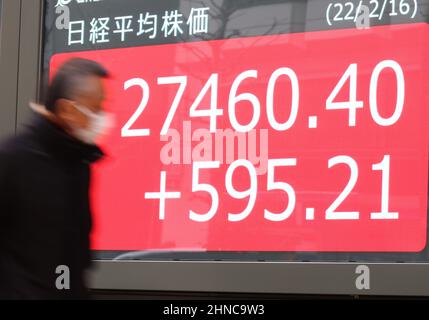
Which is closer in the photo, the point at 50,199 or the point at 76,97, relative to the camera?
the point at 50,199

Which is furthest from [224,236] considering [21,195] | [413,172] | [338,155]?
[21,195]

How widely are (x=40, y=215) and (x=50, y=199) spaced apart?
6 cm

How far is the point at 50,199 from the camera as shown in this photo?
9.83 ft

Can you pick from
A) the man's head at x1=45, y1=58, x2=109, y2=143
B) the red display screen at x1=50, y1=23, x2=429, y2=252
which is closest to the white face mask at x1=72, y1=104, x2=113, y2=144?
the man's head at x1=45, y1=58, x2=109, y2=143

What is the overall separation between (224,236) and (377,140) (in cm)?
83

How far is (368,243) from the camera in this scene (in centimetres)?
397

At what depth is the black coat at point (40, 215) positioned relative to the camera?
298cm

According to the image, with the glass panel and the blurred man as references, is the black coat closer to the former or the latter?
the blurred man

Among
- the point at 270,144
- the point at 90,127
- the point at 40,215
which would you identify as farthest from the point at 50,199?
the point at 270,144

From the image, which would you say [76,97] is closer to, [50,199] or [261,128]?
[50,199]

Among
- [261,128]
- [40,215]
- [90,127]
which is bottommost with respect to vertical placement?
[40,215]

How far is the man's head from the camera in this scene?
3.12 m

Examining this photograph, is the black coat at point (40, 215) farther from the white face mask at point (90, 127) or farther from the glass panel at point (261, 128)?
the glass panel at point (261, 128)
